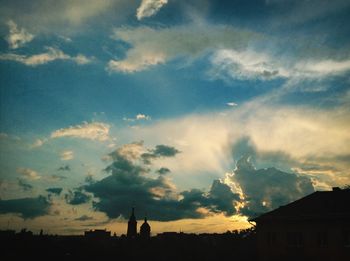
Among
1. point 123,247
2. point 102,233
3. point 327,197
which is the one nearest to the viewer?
point 327,197

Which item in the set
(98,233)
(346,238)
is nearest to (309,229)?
(346,238)

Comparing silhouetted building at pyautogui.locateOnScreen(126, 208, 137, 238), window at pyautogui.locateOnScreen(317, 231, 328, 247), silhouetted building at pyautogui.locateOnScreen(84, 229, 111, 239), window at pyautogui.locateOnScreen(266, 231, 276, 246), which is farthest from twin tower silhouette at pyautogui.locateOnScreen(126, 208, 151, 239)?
window at pyautogui.locateOnScreen(317, 231, 328, 247)

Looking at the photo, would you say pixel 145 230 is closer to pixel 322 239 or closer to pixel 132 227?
pixel 132 227

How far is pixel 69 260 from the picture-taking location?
60.8 metres

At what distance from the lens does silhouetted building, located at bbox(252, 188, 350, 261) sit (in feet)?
107

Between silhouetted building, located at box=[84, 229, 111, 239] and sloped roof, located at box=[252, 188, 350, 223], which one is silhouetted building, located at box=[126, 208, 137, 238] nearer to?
silhouetted building, located at box=[84, 229, 111, 239]

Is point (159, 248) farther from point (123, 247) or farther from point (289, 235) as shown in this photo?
point (289, 235)

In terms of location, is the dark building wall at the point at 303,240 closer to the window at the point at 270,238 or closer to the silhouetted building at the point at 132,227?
the window at the point at 270,238

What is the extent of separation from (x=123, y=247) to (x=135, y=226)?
37762mm

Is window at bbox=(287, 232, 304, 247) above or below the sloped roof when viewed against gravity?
below

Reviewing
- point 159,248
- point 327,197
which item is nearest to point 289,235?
point 327,197

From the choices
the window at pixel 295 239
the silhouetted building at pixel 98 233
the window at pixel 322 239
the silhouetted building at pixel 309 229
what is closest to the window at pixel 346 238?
the silhouetted building at pixel 309 229

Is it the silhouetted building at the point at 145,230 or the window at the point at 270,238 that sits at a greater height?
the silhouetted building at the point at 145,230

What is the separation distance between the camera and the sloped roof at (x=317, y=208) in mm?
34000
